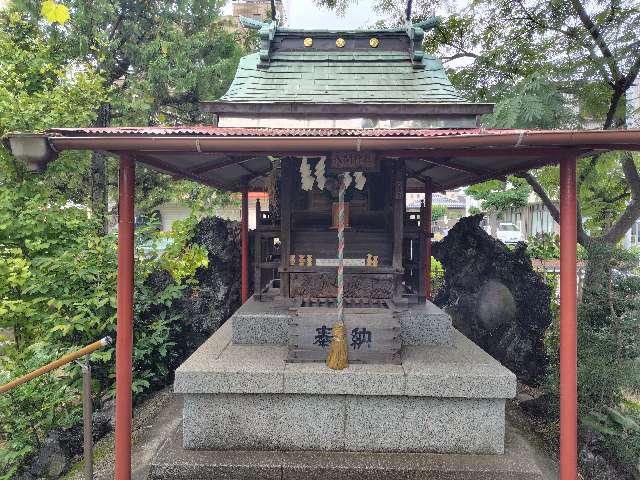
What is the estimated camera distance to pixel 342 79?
277 inches

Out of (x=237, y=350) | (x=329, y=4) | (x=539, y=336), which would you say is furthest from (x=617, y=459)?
(x=329, y=4)

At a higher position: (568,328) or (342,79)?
(342,79)

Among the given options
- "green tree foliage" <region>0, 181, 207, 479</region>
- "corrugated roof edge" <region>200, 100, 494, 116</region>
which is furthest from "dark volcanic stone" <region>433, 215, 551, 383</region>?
"green tree foliage" <region>0, 181, 207, 479</region>

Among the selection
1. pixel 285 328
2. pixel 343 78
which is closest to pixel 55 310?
pixel 285 328

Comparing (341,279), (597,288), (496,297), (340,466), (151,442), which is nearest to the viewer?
(340,466)

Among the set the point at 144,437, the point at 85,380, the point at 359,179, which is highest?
the point at 359,179

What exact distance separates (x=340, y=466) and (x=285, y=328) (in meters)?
2.15

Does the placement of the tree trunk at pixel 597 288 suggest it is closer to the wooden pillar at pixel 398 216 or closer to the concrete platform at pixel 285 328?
the concrete platform at pixel 285 328

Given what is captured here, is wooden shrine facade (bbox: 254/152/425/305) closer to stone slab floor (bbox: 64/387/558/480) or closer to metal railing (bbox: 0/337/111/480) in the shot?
stone slab floor (bbox: 64/387/558/480)

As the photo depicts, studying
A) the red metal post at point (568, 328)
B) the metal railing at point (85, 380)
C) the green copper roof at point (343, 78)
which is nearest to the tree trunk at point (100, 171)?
the green copper roof at point (343, 78)

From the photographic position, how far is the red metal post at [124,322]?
4820mm

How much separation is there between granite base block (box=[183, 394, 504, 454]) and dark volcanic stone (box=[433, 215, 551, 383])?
13.2ft

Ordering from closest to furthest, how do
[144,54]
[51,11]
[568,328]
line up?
[51,11] → [568,328] → [144,54]

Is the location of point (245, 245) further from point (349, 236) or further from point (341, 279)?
point (341, 279)
